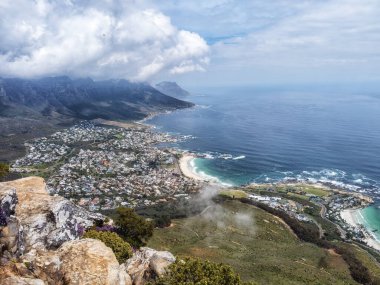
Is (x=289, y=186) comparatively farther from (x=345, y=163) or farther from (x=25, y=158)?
(x=25, y=158)

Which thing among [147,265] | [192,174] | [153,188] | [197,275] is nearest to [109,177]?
[153,188]

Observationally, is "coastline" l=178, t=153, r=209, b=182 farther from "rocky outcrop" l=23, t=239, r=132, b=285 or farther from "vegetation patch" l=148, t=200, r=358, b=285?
"rocky outcrop" l=23, t=239, r=132, b=285

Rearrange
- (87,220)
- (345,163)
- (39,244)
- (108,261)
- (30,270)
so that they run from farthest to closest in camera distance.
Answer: (345,163), (87,220), (39,244), (108,261), (30,270)

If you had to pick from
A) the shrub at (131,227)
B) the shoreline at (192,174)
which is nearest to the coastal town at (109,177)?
the shoreline at (192,174)

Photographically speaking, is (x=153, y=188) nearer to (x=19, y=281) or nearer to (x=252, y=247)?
(x=252, y=247)

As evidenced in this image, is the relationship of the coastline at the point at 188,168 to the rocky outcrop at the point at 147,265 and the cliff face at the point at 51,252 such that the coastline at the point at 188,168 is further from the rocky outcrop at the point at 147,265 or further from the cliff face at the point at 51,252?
the rocky outcrop at the point at 147,265

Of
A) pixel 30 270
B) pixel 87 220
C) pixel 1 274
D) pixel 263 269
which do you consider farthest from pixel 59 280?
pixel 263 269

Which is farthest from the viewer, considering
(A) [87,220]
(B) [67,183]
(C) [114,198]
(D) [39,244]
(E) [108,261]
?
(B) [67,183]
